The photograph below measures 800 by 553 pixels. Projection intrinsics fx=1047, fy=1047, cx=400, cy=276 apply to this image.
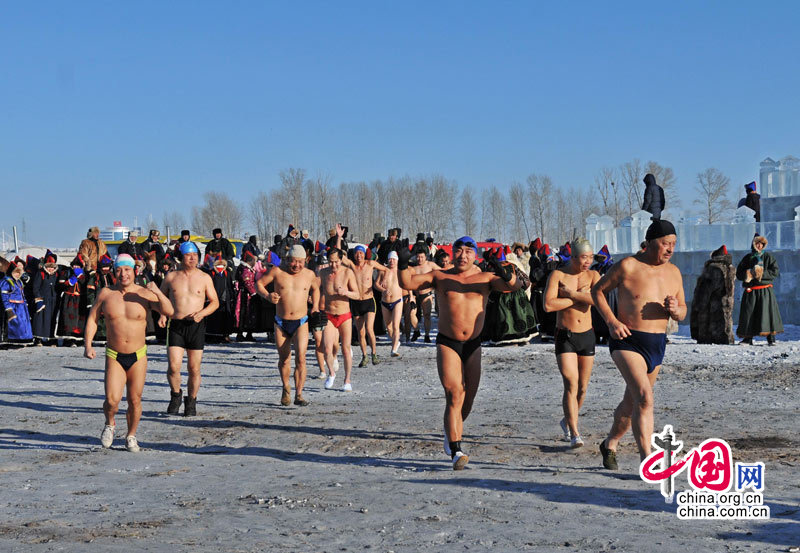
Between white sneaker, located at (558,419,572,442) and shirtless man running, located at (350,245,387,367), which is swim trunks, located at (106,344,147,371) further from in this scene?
shirtless man running, located at (350,245,387,367)

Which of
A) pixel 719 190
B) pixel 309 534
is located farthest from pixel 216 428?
pixel 719 190

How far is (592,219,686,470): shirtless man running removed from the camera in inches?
296

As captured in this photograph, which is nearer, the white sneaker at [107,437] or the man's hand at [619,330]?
the man's hand at [619,330]

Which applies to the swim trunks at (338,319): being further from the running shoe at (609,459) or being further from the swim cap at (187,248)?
the running shoe at (609,459)

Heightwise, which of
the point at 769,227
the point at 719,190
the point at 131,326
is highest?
the point at 719,190

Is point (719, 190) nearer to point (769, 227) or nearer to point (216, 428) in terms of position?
point (769, 227)

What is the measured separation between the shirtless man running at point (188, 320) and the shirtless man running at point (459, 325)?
3718 mm

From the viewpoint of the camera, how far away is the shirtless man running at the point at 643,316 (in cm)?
752

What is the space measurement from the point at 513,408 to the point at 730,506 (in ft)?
17.6

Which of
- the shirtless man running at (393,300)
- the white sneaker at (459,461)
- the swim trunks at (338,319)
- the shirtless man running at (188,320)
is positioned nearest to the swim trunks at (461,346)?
the white sneaker at (459,461)

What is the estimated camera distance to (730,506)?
262 inches

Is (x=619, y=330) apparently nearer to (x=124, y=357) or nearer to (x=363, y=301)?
(x=124, y=357)

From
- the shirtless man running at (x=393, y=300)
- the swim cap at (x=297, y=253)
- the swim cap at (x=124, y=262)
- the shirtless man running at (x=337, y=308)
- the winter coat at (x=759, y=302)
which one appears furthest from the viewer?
the winter coat at (x=759, y=302)

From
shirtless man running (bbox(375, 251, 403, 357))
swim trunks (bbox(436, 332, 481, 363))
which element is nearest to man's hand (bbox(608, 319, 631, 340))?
swim trunks (bbox(436, 332, 481, 363))
